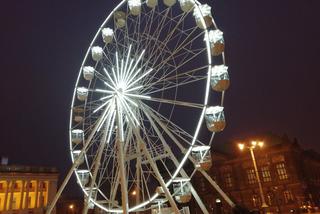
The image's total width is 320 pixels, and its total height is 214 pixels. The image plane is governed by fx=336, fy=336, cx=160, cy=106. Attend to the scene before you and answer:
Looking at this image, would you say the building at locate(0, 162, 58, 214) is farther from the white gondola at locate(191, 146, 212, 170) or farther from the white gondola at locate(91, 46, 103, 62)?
the white gondola at locate(191, 146, 212, 170)

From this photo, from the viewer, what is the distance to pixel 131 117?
827 inches

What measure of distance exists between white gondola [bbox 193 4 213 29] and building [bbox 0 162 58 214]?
185 ft

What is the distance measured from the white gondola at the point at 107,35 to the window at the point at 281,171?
4356 cm

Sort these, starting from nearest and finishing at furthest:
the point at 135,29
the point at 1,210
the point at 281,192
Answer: the point at 135,29, the point at 281,192, the point at 1,210

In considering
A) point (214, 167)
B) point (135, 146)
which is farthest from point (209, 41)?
point (214, 167)

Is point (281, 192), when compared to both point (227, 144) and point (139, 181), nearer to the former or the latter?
point (227, 144)

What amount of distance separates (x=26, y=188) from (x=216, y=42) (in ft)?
194

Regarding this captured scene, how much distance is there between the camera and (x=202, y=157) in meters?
20.0

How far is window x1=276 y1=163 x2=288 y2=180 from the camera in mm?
57672

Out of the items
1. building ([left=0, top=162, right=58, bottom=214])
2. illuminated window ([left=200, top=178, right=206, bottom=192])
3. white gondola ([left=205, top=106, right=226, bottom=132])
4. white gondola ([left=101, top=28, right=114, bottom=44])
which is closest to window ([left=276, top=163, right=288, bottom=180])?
illuminated window ([left=200, top=178, right=206, bottom=192])

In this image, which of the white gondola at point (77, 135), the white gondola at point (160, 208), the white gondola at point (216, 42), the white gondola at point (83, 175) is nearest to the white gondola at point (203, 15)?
the white gondola at point (216, 42)

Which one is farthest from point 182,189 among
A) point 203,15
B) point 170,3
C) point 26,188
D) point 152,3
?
point 26,188

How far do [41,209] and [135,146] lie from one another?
52893 mm

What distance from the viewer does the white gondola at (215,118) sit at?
785 inches
